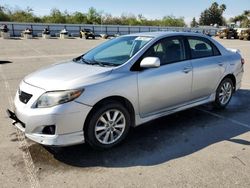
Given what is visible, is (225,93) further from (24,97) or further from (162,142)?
(24,97)

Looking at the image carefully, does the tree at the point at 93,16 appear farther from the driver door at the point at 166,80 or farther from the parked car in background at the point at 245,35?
the driver door at the point at 166,80

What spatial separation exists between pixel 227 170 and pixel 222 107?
8.34 feet

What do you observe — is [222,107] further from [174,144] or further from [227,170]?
[227,170]

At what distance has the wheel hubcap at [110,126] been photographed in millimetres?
3803

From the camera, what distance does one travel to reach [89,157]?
3.74 m

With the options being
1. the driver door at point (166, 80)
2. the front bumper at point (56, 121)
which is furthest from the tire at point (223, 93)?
the front bumper at point (56, 121)

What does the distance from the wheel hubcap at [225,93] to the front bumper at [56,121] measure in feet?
10.3

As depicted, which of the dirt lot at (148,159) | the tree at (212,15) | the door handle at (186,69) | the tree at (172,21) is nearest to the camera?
the dirt lot at (148,159)

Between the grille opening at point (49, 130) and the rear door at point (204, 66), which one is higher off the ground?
the rear door at point (204, 66)

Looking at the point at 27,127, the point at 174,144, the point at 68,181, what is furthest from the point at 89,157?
the point at 174,144

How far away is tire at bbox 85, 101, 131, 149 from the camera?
369 cm

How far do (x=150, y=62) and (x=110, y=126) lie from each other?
1.06 metres

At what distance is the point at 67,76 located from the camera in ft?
12.4

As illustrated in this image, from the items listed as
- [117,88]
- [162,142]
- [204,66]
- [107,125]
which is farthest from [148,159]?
[204,66]
